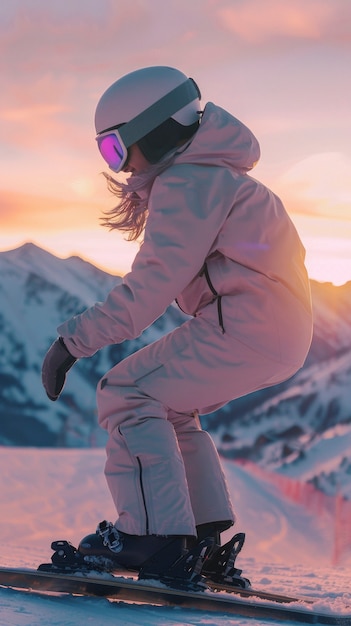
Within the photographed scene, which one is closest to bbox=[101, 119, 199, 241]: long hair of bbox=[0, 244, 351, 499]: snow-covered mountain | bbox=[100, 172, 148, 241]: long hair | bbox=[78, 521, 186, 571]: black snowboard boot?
bbox=[100, 172, 148, 241]: long hair

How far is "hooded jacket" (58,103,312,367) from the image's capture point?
2631 mm

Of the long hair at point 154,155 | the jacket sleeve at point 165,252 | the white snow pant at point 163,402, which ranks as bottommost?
the white snow pant at point 163,402

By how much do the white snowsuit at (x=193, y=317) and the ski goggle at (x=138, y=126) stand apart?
148mm

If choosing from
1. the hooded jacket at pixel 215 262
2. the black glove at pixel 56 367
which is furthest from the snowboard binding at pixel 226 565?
the black glove at pixel 56 367

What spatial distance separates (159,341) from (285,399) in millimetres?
48133

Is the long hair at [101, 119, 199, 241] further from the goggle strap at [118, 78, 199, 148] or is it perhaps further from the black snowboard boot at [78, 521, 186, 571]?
the black snowboard boot at [78, 521, 186, 571]

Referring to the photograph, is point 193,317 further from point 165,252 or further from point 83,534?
point 83,534

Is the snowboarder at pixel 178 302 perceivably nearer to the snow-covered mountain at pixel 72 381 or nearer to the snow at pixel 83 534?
the snow at pixel 83 534

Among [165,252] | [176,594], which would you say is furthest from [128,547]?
[165,252]

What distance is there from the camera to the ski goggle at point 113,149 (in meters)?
2.91

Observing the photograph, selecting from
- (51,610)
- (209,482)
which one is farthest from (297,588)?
(51,610)

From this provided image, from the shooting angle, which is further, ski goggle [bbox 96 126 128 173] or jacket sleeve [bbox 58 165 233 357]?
ski goggle [bbox 96 126 128 173]

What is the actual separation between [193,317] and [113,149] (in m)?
0.71

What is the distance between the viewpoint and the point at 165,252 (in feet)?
8.59
